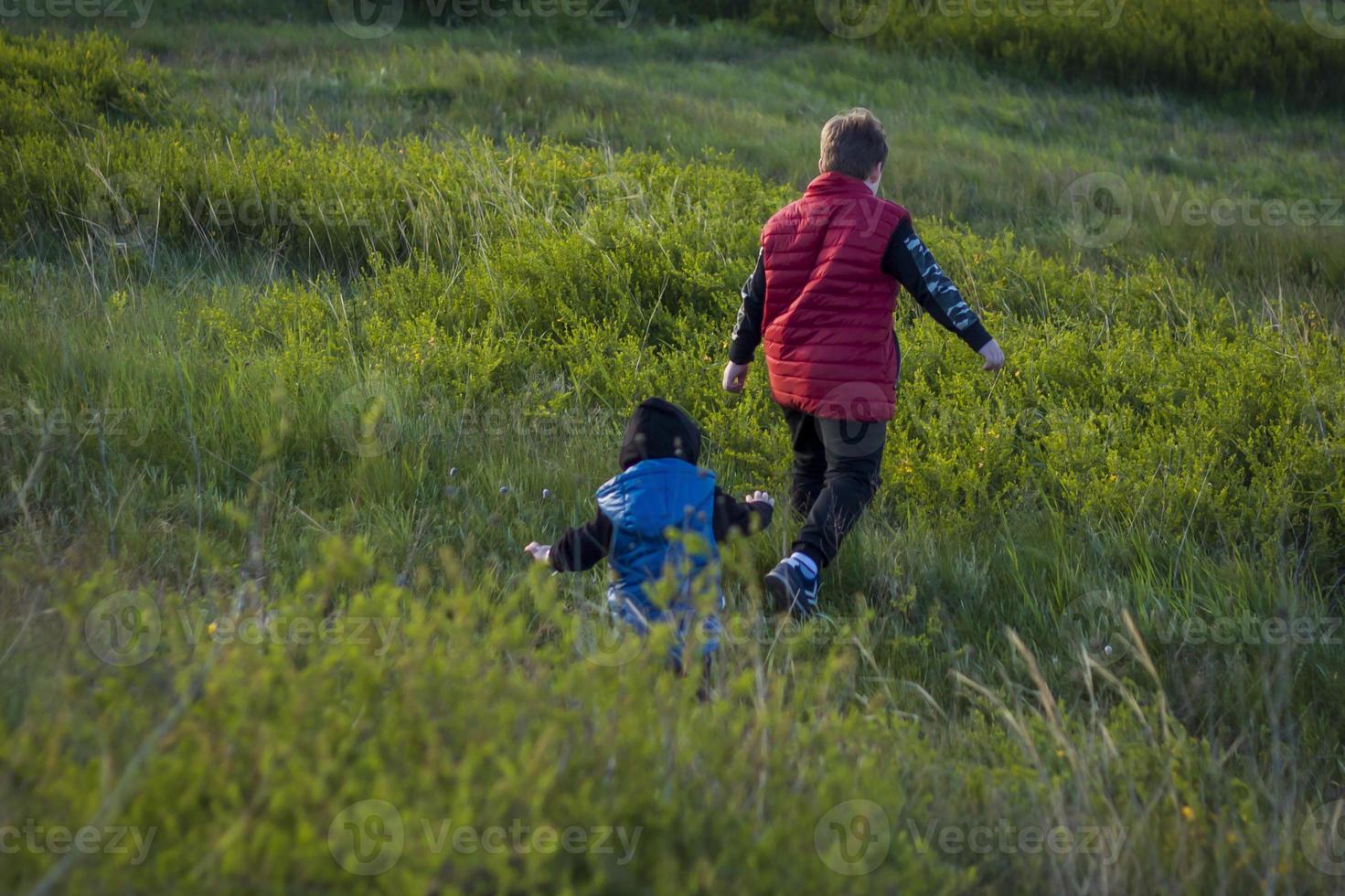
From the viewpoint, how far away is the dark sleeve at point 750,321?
442 cm

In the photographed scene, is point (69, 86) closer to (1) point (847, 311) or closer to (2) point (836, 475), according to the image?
(1) point (847, 311)

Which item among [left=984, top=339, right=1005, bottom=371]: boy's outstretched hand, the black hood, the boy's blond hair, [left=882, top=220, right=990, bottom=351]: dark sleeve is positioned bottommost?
the black hood

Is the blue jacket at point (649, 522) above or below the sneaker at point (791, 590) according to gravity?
above

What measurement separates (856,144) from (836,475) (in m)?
1.27

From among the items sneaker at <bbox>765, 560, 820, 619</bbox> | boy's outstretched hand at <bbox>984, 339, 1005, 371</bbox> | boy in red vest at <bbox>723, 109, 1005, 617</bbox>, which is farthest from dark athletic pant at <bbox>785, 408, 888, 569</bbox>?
boy's outstretched hand at <bbox>984, 339, 1005, 371</bbox>

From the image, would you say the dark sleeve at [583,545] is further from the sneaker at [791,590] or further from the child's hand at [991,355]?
the child's hand at [991,355]

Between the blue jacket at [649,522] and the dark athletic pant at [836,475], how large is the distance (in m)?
0.70

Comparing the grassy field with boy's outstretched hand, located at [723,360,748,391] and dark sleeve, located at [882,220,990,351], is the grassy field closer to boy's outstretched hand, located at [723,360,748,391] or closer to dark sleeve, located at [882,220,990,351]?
boy's outstretched hand, located at [723,360,748,391]

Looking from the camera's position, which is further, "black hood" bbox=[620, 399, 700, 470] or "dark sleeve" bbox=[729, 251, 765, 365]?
"dark sleeve" bbox=[729, 251, 765, 365]

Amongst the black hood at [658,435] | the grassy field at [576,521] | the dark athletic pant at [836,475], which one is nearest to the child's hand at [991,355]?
the dark athletic pant at [836,475]

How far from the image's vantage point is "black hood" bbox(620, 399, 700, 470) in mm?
3402

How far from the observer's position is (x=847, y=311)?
4.10m

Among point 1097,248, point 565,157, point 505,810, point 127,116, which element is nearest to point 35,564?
point 505,810

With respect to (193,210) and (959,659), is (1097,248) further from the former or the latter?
(193,210)
